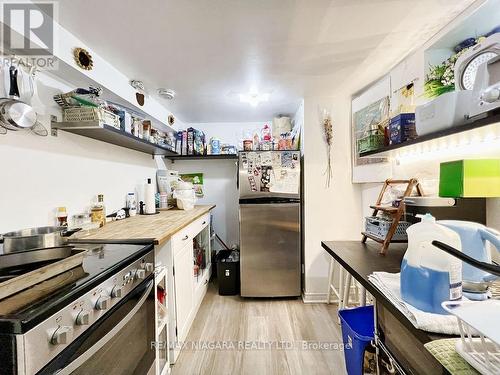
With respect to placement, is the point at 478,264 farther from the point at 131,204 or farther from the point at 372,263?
the point at 131,204

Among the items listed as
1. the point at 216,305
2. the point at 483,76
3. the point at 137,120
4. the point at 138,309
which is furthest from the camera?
the point at 216,305

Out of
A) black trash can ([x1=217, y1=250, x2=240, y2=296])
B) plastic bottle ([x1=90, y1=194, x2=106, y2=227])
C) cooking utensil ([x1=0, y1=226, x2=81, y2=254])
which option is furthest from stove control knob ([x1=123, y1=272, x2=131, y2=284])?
black trash can ([x1=217, y1=250, x2=240, y2=296])

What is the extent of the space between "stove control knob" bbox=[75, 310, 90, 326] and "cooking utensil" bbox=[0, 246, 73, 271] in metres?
0.30

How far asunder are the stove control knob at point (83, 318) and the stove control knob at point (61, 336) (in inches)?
→ 1.7

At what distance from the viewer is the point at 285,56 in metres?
1.66

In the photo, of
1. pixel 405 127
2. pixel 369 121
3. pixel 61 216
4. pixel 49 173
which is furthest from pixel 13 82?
pixel 369 121

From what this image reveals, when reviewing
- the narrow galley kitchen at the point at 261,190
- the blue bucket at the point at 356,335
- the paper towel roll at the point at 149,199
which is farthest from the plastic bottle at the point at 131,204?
the blue bucket at the point at 356,335

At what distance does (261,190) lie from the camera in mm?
2455

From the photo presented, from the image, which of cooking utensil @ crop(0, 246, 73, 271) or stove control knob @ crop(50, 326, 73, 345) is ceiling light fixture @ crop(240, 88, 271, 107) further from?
stove control knob @ crop(50, 326, 73, 345)

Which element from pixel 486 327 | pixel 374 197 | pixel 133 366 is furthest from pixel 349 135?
pixel 133 366

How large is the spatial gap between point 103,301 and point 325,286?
88.1 inches

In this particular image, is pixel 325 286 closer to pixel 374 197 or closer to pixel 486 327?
pixel 374 197

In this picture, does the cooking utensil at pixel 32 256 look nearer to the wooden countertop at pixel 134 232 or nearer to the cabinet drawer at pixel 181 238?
the wooden countertop at pixel 134 232

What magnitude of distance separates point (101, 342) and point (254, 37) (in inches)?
68.0
